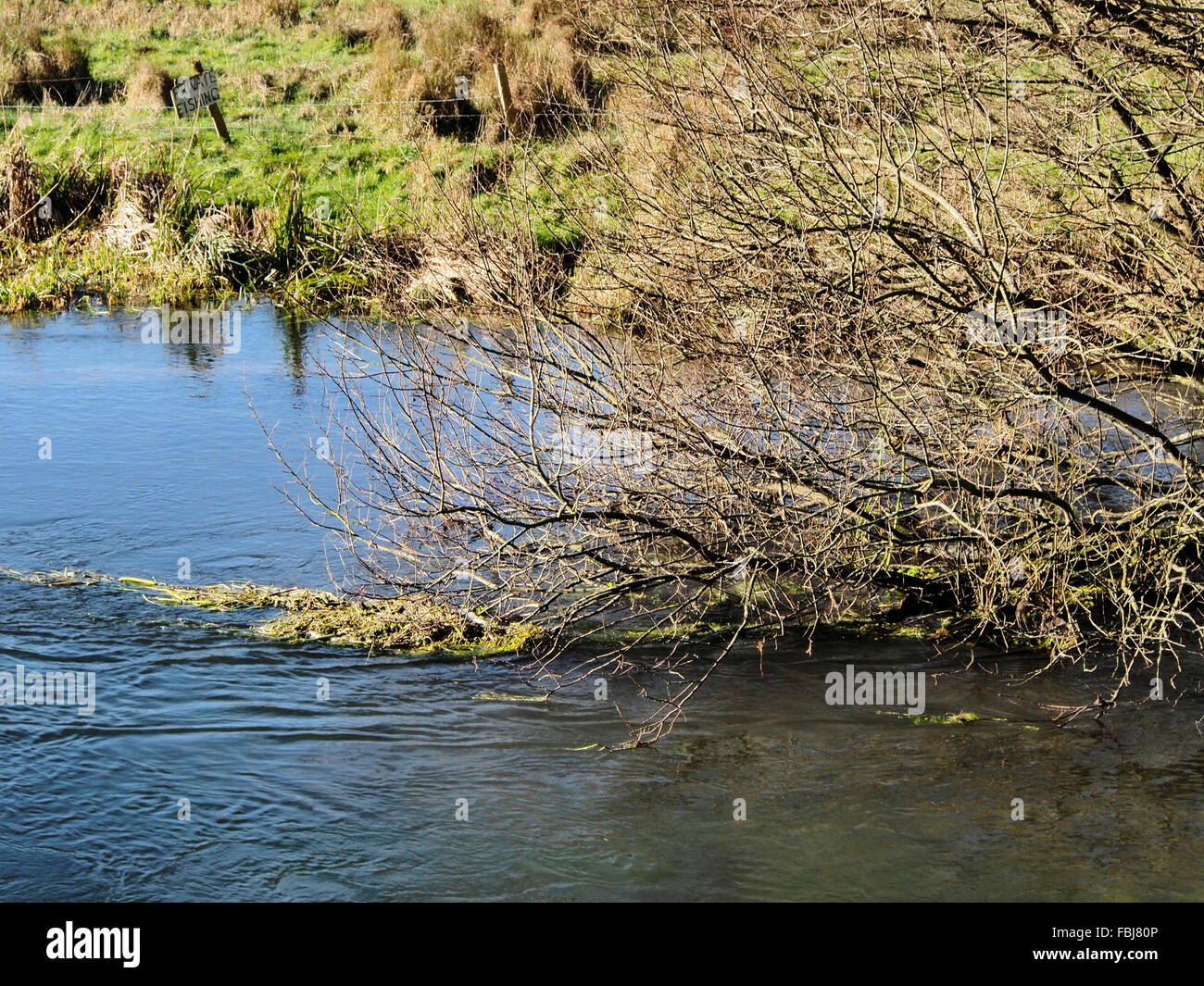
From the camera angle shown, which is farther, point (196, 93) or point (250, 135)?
point (250, 135)

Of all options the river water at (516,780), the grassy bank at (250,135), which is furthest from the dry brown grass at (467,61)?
the river water at (516,780)

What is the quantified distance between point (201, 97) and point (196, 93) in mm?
124

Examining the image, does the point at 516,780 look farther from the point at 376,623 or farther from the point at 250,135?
the point at 250,135

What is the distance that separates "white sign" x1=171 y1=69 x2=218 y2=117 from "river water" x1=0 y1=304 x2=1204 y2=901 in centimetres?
1280

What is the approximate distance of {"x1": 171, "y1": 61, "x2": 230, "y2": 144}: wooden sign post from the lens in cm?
2066

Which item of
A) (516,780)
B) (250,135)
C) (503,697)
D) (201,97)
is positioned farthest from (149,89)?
(516,780)

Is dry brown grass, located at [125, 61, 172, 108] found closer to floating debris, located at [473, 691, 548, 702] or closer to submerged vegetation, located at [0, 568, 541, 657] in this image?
submerged vegetation, located at [0, 568, 541, 657]

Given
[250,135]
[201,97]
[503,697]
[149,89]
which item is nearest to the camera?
[503,697]

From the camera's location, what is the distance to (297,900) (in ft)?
19.2

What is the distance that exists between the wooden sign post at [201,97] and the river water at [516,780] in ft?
41.9

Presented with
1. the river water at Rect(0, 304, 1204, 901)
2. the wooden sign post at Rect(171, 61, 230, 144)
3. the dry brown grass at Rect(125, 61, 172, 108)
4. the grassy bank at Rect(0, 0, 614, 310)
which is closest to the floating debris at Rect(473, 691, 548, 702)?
the river water at Rect(0, 304, 1204, 901)

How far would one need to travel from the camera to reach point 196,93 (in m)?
20.7

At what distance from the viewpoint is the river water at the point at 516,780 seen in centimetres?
606
